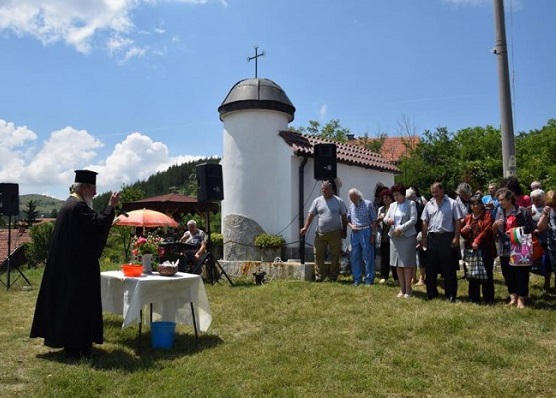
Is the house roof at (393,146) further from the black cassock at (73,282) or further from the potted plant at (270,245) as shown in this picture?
the black cassock at (73,282)

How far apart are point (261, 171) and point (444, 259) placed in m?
5.85

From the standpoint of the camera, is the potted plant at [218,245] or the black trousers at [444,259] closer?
the black trousers at [444,259]

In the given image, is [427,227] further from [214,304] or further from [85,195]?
[85,195]

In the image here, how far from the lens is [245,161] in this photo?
38.4 feet

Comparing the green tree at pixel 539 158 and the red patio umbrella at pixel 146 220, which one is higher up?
the green tree at pixel 539 158

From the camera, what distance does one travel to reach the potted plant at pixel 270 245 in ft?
36.3

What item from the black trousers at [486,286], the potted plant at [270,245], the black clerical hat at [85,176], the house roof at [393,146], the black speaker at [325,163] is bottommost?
the black trousers at [486,286]

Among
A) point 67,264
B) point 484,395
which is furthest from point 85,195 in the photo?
point 484,395

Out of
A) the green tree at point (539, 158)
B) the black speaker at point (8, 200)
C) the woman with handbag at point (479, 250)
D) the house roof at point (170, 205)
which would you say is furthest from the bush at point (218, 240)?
the green tree at point (539, 158)

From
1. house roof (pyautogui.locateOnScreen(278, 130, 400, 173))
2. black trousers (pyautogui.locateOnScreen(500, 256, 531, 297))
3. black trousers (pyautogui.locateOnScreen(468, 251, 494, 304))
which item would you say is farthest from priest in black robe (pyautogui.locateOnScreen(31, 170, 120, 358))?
house roof (pyautogui.locateOnScreen(278, 130, 400, 173))

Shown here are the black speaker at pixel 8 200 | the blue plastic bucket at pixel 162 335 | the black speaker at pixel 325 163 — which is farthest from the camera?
the black speaker at pixel 8 200

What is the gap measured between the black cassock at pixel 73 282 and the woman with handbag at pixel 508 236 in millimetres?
4663

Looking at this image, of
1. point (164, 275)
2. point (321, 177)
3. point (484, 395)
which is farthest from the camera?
point (321, 177)

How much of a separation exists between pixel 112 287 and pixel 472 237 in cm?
458
